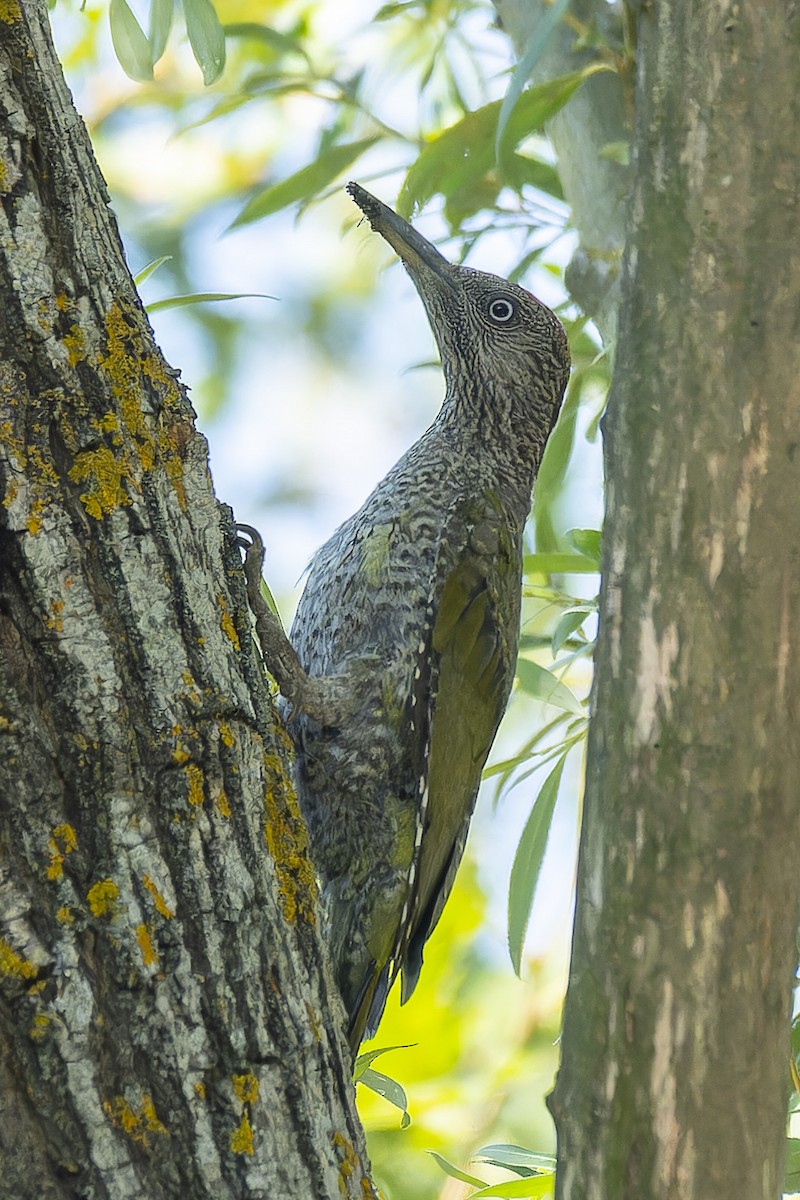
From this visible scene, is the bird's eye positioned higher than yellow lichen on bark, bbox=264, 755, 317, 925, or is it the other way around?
the bird's eye

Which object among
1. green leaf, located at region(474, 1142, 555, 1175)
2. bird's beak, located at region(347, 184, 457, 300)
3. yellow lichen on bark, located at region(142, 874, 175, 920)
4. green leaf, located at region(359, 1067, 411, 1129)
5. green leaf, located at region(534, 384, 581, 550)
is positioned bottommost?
green leaf, located at region(474, 1142, 555, 1175)

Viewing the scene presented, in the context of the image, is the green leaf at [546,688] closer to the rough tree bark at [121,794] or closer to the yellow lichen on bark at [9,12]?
the rough tree bark at [121,794]

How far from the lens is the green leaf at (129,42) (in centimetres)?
198

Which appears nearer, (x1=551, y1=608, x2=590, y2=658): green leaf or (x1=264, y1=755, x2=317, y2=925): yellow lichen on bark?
(x1=264, y1=755, x2=317, y2=925): yellow lichen on bark

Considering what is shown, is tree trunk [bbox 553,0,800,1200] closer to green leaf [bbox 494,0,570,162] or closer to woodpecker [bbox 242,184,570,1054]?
green leaf [bbox 494,0,570,162]

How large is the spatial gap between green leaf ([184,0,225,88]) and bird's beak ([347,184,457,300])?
0.51m

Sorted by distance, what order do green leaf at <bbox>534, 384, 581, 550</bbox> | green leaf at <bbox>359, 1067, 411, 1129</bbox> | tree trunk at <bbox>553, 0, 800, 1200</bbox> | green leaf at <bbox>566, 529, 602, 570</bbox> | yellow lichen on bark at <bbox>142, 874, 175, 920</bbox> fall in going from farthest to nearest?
green leaf at <bbox>534, 384, 581, 550</bbox> < green leaf at <bbox>566, 529, 602, 570</bbox> < green leaf at <bbox>359, 1067, 411, 1129</bbox> < yellow lichen on bark at <bbox>142, 874, 175, 920</bbox> < tree trunk at <bbox>553, 0, 800, 1200</bbox>

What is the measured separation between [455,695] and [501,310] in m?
0.91

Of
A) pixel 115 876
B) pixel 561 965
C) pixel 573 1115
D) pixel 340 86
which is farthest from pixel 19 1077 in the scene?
pixel 561 965

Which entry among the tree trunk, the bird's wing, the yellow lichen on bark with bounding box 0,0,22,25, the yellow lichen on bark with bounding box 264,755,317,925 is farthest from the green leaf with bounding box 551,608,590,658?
the yellow lichen on bark with bounding box 0,0,22,25

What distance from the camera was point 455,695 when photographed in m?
2.22

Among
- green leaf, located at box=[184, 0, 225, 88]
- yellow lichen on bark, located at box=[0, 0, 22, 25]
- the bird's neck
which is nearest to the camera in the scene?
yellow lichen on bark, located at box=[0, 0, 22, 25]

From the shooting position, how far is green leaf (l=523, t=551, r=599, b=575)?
2.15m

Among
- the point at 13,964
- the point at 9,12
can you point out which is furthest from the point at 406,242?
the point at 13,964
